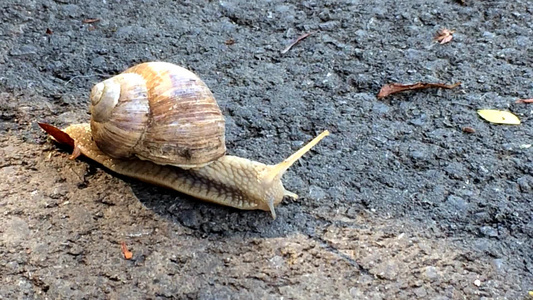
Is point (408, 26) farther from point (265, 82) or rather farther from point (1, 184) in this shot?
point (1, 184)

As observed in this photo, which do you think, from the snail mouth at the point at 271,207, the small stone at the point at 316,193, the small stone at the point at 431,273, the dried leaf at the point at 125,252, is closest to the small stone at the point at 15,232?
the dried leaf at the point at 125,252

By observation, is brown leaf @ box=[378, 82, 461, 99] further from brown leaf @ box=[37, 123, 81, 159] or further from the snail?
brown leaf @ box=[37, 123, 81, 159]

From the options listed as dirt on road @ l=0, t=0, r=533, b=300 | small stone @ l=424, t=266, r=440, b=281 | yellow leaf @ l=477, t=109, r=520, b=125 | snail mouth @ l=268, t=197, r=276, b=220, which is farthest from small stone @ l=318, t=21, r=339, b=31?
small stone @ l=424, t=266, r=440, b=281

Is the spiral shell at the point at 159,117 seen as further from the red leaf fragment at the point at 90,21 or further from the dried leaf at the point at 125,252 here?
the red leaf fragment at the point at 90,21

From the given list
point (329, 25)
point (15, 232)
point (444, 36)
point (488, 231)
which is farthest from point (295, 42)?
point (15, 232)

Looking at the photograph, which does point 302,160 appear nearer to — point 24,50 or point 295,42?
point 295,42
